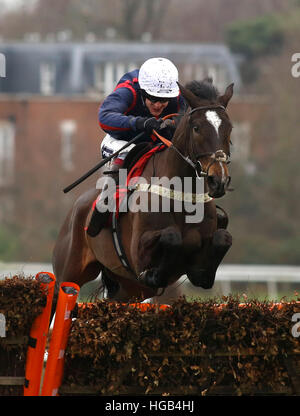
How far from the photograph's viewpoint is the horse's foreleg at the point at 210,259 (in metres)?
5.41

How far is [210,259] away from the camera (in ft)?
17.9

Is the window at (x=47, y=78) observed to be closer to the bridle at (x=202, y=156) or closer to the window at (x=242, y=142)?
the window at (x=242, y=142)

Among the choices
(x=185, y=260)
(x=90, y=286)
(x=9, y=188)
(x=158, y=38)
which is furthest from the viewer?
(x=158, y=38)

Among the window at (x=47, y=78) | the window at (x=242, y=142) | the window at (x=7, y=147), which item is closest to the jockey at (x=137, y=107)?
the window at (x=242, y=142)

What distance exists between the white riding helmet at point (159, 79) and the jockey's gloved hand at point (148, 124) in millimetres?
248

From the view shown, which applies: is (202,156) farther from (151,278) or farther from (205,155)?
(151,278)

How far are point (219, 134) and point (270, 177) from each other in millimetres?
23045

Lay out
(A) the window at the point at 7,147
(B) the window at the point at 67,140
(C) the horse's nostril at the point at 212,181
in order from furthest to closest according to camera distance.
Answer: (A) the window at the point at 7,147 < (B) the window at the point at 67,140 < (C) the horse's nostril at the point at 212,181

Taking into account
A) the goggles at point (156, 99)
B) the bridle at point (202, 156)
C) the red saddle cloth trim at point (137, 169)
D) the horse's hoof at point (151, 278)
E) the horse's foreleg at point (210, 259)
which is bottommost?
the horse's hoof at point (151, 278)

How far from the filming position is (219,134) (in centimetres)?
517

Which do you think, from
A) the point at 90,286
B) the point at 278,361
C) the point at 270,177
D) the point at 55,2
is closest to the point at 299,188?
the point at 270,177

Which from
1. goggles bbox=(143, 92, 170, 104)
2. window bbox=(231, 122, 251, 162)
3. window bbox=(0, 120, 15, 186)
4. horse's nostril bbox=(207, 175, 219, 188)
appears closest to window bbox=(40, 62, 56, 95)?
window bbox=(0, 120, 15, 186)

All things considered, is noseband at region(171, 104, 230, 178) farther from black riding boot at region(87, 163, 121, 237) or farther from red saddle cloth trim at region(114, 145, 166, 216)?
black riding boot at region(87, 163, 121, 237)
